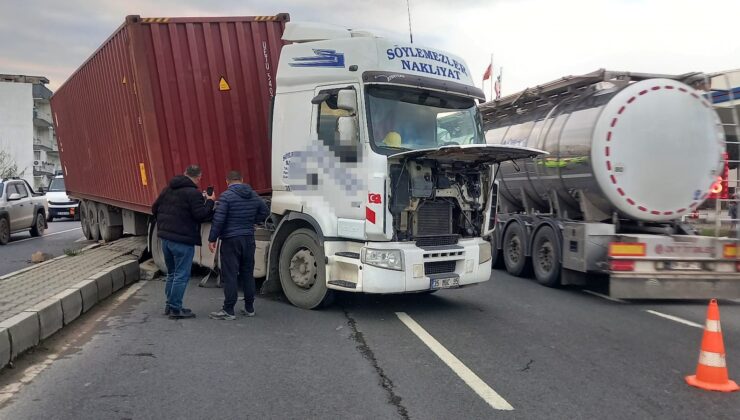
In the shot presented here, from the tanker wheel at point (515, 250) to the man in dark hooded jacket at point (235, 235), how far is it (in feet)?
17.8

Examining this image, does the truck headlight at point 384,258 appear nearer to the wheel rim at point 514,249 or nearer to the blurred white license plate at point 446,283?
the blurred white license plate at point 446,283

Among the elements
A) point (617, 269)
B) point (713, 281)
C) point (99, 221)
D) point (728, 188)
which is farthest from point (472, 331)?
point (99, 221)

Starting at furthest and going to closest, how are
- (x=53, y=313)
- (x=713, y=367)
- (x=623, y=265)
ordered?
(x=623, y=265), (x=53, y=313), (x=713, y=367)

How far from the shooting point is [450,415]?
13.7ft

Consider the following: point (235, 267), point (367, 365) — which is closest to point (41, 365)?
point (235, 267)

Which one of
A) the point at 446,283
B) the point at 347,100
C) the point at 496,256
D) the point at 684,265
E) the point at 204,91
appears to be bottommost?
the point at 496,256

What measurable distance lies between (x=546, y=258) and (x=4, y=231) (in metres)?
13.9

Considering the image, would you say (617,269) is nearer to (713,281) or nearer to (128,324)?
(713,281)

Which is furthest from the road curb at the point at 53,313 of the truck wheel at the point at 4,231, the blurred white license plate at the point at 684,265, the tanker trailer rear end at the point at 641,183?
the truck wheel at the point at 4,231

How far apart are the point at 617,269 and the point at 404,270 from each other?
10.9 ft

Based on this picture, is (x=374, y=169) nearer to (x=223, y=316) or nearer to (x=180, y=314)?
(x=223, y=316)

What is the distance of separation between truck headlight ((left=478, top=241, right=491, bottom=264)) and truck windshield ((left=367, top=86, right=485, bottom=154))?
136 cm

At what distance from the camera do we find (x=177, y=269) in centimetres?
720

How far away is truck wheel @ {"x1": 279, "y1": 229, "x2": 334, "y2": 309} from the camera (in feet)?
24.5
